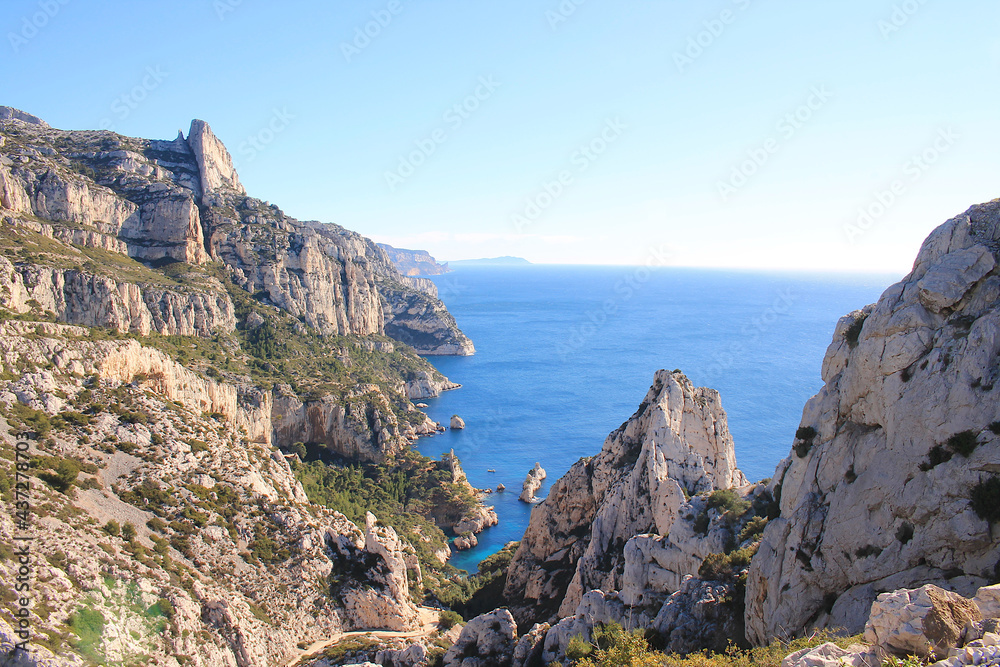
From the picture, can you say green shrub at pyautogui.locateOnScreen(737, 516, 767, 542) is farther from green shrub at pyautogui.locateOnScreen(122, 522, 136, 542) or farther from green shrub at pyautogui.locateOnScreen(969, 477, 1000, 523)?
green shrub at pyautogui.locateOnScreen(122, 522, 136, 542)

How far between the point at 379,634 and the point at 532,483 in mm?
46254

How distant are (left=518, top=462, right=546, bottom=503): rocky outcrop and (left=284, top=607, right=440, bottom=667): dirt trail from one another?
37.1 meters

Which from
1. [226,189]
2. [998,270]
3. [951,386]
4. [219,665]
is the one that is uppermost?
[226,189]

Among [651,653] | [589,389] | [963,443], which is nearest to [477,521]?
[651,653]

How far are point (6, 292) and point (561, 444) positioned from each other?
74.9 meters

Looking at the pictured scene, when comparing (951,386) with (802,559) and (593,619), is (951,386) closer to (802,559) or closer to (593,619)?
(802,559)

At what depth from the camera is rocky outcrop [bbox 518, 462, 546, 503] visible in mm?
77375

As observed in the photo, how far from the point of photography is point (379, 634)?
34.5m

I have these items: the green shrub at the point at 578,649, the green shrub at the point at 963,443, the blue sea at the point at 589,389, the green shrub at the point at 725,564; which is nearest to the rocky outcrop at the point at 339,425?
the blue sea at the point at 589,389

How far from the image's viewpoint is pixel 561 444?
95.6 meters

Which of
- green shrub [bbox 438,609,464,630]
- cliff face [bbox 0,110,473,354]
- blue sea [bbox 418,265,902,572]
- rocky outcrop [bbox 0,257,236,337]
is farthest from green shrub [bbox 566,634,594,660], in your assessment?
cliff face [bbox 0,110,473,354]

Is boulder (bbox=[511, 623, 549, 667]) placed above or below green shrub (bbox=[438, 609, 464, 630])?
above

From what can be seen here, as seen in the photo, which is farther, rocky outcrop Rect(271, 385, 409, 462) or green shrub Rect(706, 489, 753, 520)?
rocky outcrop Rect(271, 385, 409, 462)

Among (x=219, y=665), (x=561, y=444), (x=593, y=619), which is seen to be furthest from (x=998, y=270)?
(x=561, y=444)
